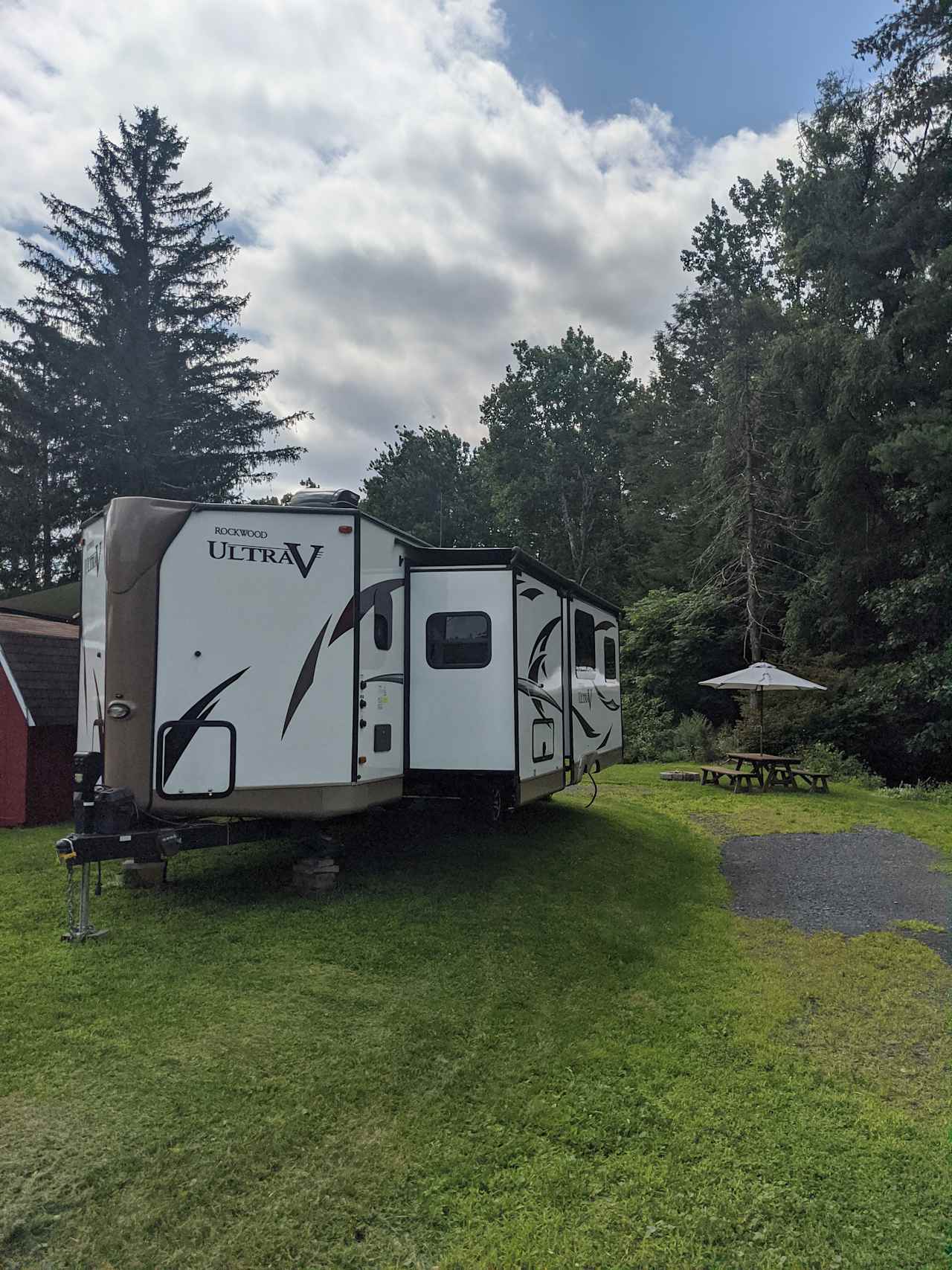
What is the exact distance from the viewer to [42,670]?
29.5 feet

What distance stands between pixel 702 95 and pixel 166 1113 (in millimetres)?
13753

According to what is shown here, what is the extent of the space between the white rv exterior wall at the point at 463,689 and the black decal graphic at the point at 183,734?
1.71 m

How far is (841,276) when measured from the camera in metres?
16.9

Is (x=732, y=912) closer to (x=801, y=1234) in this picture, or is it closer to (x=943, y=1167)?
(x=943, y=1167)

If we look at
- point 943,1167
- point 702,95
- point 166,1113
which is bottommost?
point 943,1167

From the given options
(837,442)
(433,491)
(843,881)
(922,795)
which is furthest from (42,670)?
(433,491)

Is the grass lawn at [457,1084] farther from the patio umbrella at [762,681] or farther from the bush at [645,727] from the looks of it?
the bush at [645,727]

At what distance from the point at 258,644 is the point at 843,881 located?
598 centimetres

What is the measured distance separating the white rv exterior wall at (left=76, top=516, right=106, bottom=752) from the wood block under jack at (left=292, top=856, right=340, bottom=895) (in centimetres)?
174

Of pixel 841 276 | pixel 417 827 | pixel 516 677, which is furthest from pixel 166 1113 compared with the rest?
pixel 841 276

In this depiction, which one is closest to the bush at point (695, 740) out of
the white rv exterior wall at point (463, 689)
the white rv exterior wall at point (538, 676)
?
the white rv exterior wall at point (538, 676)

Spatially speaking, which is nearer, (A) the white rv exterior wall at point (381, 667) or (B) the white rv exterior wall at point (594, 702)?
(A) the white rv exterior wall at point (381, 667)

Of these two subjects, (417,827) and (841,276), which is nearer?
(417,827)

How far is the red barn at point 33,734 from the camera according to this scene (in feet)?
28.1
